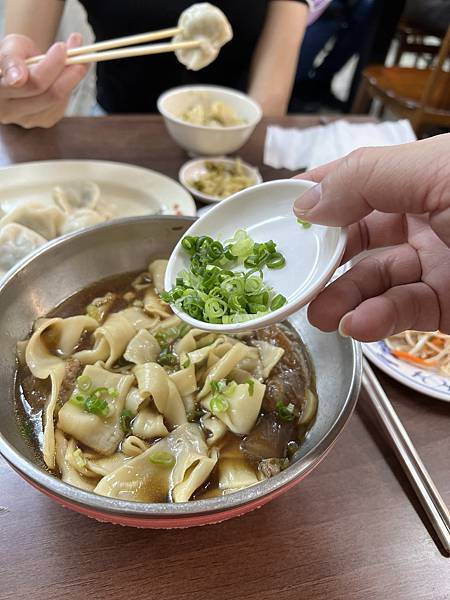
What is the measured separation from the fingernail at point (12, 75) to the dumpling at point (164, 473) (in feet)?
4.84

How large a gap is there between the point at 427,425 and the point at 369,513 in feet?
1.21

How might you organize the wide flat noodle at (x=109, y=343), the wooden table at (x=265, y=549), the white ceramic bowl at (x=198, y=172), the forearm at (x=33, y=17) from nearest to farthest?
the wooden table at (x=265, y=549) < the wide flat noodle at (x=109, y=343) < the white ceramic bowl at (x=198, y=172) < the forearm at (x=33, y=17)

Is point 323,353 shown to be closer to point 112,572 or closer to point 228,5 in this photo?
point 112,572

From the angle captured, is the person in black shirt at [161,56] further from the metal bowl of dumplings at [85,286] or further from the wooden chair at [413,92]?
the wooden chair at [413,92]

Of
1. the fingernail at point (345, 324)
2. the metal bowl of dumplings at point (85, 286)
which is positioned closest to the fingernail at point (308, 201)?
the fingernail at point (345, 324)

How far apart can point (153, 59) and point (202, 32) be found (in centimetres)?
110

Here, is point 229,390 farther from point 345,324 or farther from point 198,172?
point 198,172

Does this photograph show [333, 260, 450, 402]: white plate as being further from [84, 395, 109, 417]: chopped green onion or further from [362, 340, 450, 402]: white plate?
[84, 395, 109, 417]: chopped green onion

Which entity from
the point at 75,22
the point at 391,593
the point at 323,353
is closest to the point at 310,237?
the point at 323,353

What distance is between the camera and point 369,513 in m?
1.26

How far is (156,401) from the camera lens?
127 cm

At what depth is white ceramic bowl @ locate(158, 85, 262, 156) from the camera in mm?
2312

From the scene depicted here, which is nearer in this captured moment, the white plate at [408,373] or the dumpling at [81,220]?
the white plate at [408,373]

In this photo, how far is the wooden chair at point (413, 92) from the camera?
4.16 meters
